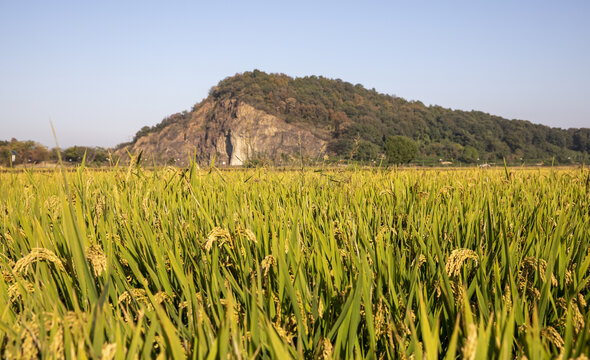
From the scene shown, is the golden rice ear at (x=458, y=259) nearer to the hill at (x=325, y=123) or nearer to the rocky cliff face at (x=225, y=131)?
the rocky cliff face at (x=225, y=131)

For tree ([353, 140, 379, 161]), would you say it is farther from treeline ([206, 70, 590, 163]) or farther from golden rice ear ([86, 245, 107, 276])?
treeline ([206, 70, 590, 163])

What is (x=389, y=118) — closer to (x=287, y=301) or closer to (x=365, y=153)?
(x=365, y=153)

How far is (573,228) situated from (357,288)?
168 centimetres

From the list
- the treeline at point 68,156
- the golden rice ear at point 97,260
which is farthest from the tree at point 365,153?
the golden rice ear at point 97,260

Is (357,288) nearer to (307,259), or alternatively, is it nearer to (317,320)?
(317,320)

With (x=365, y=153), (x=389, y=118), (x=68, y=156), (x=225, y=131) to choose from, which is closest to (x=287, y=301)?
(x=68, y=156)

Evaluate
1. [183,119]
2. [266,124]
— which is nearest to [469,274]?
[266,124]

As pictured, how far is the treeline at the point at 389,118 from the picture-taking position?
88500 millimetres

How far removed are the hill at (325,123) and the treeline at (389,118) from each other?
24cm

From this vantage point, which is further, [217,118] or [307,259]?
[217,118]

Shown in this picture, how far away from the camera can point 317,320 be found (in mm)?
1084

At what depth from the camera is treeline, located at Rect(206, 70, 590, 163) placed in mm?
88500

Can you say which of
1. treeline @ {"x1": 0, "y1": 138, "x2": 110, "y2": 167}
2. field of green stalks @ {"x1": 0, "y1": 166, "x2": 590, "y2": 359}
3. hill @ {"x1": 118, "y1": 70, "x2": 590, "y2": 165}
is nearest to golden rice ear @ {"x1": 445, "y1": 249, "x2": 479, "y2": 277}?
field of green stalks @ {"x1": 0, "y1": 166, "x2": 590, "y2": 359}

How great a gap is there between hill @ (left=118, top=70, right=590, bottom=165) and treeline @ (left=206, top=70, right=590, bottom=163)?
0.24 metres
